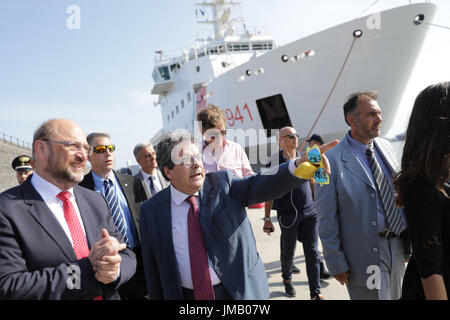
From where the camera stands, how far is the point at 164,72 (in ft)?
74.2

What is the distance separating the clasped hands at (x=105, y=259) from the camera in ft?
4.72

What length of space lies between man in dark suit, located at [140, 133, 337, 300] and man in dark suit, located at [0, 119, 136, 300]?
0.79ft

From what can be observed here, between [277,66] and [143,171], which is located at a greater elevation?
[277,66]

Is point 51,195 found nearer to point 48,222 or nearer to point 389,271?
point 48,222

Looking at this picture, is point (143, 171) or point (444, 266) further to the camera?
point (143, 171)

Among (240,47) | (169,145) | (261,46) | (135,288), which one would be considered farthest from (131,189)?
(261,46)

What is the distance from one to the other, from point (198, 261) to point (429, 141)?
1.34m

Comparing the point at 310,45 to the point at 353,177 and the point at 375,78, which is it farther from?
the point at 353,177

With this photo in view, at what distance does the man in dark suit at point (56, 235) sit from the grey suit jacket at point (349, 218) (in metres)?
1.47

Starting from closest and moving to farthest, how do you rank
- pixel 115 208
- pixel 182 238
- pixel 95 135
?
pixel 182 238, pixel 115 208, pixel 95 135

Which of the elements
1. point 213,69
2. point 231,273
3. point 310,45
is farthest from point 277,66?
point 231,273

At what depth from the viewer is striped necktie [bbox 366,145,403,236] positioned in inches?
83.2
